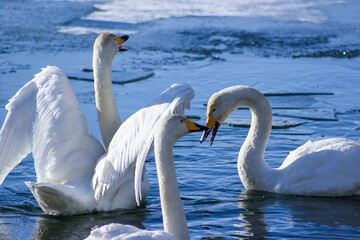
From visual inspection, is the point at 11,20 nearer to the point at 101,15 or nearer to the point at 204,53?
the point at 101,15

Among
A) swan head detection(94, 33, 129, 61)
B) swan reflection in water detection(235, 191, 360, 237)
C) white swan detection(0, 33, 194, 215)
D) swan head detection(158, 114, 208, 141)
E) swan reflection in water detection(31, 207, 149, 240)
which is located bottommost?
swan reflection in water detection(31, 207, 149, 240)

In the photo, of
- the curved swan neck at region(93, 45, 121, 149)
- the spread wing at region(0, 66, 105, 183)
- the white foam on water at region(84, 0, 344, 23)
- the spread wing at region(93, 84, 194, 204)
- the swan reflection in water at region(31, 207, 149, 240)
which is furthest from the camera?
→ the white foam on water at region(84, 0, 344, 23)

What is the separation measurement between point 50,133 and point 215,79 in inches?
192

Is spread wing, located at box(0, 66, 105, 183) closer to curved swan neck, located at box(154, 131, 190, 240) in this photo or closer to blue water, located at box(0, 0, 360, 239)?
blue water, located at box(0, 0, 360, 239)

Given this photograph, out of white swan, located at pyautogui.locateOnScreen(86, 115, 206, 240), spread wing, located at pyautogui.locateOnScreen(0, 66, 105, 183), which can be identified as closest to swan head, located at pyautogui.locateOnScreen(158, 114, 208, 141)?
white swan, located at pyautogui.locateOnScreen(86, 115, 206, 240)

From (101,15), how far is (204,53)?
3573 millimetres

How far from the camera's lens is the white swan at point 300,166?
24.0 ft

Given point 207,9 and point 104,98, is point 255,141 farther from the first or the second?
point 207,9

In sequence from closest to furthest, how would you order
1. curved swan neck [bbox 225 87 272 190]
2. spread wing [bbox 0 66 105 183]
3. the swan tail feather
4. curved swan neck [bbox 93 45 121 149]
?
the swan tail feather < spread wing [bbox 0 66 105 183] < curved swan neck [bbox 93 45 121 149] < curved swan neck [bbox 225 87 272 190]

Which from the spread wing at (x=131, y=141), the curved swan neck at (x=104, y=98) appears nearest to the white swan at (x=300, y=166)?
the curved swan neck at (x=104, y=98)

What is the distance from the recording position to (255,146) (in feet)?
24.8

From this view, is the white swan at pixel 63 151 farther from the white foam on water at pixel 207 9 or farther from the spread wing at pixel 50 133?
the white foam on water at pixel 207 9

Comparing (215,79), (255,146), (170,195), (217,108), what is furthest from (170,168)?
(215,79)

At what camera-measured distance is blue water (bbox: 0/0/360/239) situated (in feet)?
21.6
